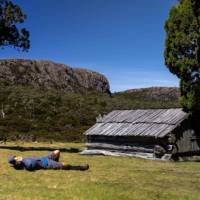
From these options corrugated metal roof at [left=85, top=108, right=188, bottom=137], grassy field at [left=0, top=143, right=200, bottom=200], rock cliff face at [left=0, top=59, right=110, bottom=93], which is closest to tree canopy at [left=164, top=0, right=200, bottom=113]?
corrugated metal roof at [left=85, top=108, right=188, bottom=137]

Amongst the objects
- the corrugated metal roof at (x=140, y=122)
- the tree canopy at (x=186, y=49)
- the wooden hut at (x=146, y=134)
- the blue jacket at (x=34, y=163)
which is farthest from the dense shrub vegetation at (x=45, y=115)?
the blue jacket at (x=34, y=163)


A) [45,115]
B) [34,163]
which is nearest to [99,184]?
[34,163]

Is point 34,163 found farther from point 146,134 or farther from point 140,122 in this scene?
point 140,122

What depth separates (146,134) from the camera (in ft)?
88.0

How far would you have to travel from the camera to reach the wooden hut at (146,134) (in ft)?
87.1

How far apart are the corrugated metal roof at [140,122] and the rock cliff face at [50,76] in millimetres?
70671

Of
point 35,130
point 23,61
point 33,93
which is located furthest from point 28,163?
point 23,61

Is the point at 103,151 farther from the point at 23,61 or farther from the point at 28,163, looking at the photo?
the point at 23,61

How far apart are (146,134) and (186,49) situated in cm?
551

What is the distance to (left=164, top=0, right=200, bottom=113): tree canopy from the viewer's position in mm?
25919

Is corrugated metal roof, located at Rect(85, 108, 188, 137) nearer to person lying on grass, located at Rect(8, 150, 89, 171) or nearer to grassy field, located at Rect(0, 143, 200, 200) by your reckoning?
grassy field, located at Rect(0, 143, 200, 200)

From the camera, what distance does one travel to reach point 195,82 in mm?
26516

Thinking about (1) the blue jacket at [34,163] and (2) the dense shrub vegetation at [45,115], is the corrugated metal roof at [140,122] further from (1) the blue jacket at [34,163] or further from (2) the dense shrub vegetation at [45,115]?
(2) the dense shrub vegetation at [45,115]

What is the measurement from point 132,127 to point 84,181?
13803 millimetres
